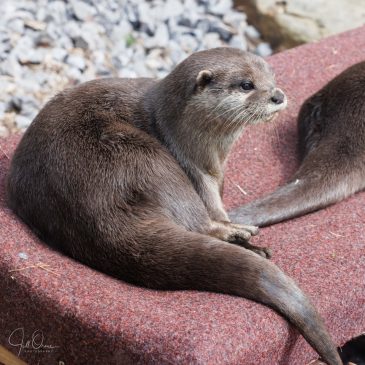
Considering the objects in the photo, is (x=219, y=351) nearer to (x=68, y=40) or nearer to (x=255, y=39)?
(x=68, y=40)

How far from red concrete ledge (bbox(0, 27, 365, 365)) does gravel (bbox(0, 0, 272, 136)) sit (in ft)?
3.59

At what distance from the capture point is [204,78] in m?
2.42

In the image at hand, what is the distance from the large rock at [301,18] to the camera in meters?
4.75

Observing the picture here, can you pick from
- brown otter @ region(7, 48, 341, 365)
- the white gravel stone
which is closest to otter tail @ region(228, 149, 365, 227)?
brown otter @ region(7, 48, 341, 365)

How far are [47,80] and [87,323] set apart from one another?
191 centimetres

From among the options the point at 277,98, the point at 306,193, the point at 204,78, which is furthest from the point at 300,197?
the point at 204,78

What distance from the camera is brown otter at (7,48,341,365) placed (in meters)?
2.15

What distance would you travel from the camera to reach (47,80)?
3818mm

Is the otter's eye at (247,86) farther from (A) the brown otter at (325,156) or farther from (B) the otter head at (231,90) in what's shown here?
(A) the brown otter at (325,156)

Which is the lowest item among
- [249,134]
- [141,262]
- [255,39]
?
[255,39]

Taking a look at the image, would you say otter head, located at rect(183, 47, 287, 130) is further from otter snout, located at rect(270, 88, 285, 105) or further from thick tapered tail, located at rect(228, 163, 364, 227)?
thick tapered tail, located at rect(228, 163, 364, 227)

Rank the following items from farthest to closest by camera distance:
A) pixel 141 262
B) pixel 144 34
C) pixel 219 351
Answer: pixel 144 34, pixel 141 262, pixel 219 351

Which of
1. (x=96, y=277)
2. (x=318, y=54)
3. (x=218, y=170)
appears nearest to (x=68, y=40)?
(x=318, y=54)

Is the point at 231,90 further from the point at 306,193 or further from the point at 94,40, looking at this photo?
the point at 94,40
